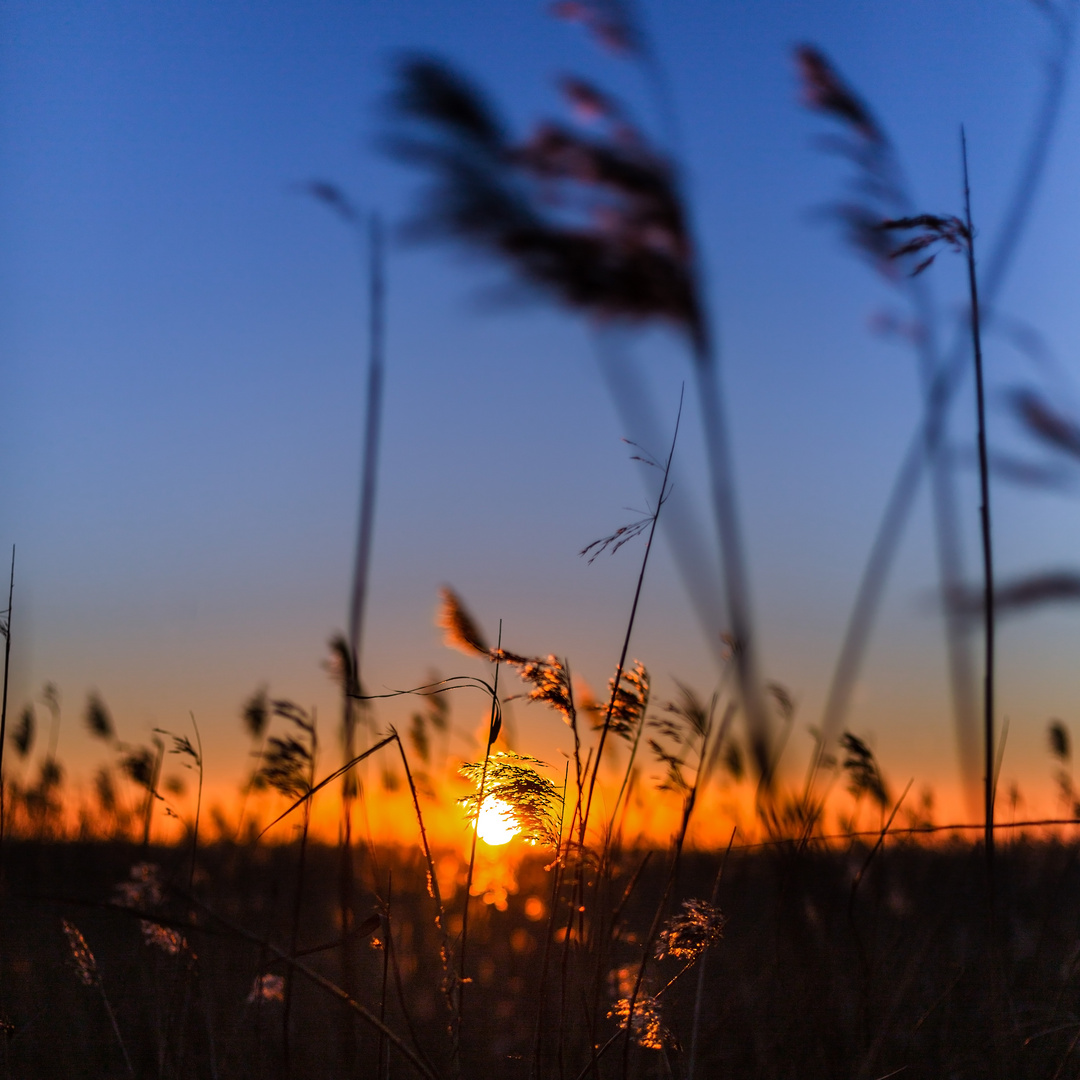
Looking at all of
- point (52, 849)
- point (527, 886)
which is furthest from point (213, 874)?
point (527, 886)

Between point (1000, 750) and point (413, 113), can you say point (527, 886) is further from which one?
point (413, 113)

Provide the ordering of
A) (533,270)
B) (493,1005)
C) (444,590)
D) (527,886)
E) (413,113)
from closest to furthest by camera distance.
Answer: (444,590), (533,270), (413,113), (493,1005), (527,886)

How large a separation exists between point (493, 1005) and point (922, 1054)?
3.28 ft

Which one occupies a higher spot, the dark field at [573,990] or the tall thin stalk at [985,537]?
the tall thin stalk at [985,537]

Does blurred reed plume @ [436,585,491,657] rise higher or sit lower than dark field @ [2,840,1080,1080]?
higher

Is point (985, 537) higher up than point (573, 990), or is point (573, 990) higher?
point (985, 537)

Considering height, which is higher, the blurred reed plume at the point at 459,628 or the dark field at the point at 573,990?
the blurred reed plume at the point at 459,628

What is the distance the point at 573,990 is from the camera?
6.75 ft

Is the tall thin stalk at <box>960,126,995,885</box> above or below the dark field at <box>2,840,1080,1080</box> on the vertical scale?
above

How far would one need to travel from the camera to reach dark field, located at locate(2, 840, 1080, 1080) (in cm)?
163

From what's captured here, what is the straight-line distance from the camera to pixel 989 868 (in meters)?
1.84

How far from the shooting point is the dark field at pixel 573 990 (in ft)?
5.33

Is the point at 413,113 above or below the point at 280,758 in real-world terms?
above

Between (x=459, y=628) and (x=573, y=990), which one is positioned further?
(x=573, y=990)
